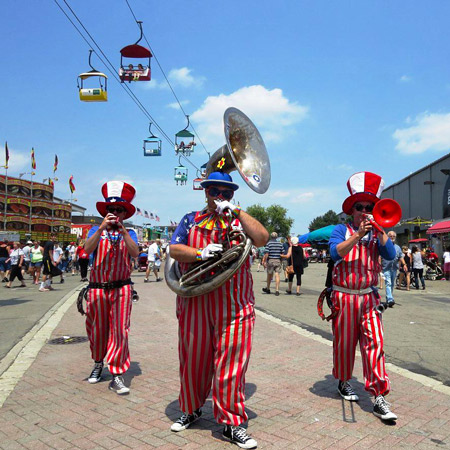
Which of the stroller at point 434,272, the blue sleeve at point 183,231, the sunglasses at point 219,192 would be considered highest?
the sunglasses at point 219,192

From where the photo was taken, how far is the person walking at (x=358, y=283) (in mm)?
3701

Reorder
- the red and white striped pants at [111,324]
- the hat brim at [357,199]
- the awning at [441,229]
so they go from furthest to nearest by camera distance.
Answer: the awning at [441,229] < the red and white striped pants at [111,324] < the hat brim at [357,199]

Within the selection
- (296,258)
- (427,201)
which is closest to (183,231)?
(296,258)

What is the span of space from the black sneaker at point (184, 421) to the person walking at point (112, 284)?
1086 mm

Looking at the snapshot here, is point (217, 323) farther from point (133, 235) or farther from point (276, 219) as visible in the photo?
point (276, 219)

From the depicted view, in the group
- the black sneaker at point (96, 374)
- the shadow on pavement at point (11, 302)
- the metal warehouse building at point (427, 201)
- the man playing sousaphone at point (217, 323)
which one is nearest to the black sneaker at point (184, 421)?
the man playing sousaphone at point (217, 323)

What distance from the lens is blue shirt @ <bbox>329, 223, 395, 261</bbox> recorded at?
148 inches

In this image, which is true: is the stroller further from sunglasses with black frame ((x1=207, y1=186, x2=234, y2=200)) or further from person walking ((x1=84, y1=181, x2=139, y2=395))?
sunglasses with black frame ((x1=207, y1=186, x2=234, y2=200))

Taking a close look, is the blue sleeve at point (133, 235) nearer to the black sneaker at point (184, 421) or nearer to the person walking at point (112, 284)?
the person walking at point (112, 284)

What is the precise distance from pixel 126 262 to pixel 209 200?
158cm

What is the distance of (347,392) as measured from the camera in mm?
4000

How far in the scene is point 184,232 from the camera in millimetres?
3436

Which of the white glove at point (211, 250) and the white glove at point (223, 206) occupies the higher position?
the white glove at point (223, 206)

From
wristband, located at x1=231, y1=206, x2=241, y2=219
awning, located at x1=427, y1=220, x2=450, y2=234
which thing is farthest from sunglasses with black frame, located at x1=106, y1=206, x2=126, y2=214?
awning, located at x1=427, y1=220, x2=450, y2=234
